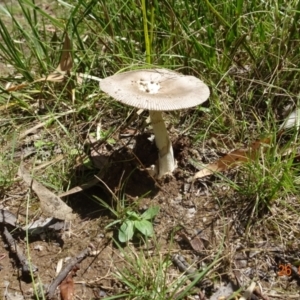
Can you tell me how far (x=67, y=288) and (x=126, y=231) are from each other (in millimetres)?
308

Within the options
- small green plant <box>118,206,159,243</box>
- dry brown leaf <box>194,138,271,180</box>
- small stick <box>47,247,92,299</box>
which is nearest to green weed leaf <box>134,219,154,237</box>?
small green plant <box>118,206,159,243</box>

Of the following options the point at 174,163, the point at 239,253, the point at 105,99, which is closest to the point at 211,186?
the point at 174,163

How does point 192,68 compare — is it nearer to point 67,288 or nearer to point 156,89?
point 156,89

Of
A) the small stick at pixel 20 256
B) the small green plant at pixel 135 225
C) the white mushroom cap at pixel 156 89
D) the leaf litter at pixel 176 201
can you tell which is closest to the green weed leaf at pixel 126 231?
the small green plant at pixel 135 225

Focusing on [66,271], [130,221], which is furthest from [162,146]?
[66,271]

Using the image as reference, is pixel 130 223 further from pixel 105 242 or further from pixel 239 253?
pixel 239 253

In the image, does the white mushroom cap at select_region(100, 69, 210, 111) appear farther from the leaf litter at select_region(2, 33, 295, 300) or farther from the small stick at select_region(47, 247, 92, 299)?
the small stick at select_region(47, 247, 92, 299)

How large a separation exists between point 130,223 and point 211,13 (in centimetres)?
123

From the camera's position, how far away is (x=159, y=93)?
6.73ft

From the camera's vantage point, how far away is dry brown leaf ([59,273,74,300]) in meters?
1.92

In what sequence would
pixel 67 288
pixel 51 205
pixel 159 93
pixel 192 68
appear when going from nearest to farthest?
pixel 67 288
pixel 159 93
pixel 51 205
pixel 192 68

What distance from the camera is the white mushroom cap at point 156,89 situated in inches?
75.7

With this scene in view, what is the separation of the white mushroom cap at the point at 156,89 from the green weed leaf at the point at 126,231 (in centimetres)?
48

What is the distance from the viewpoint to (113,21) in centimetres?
282
